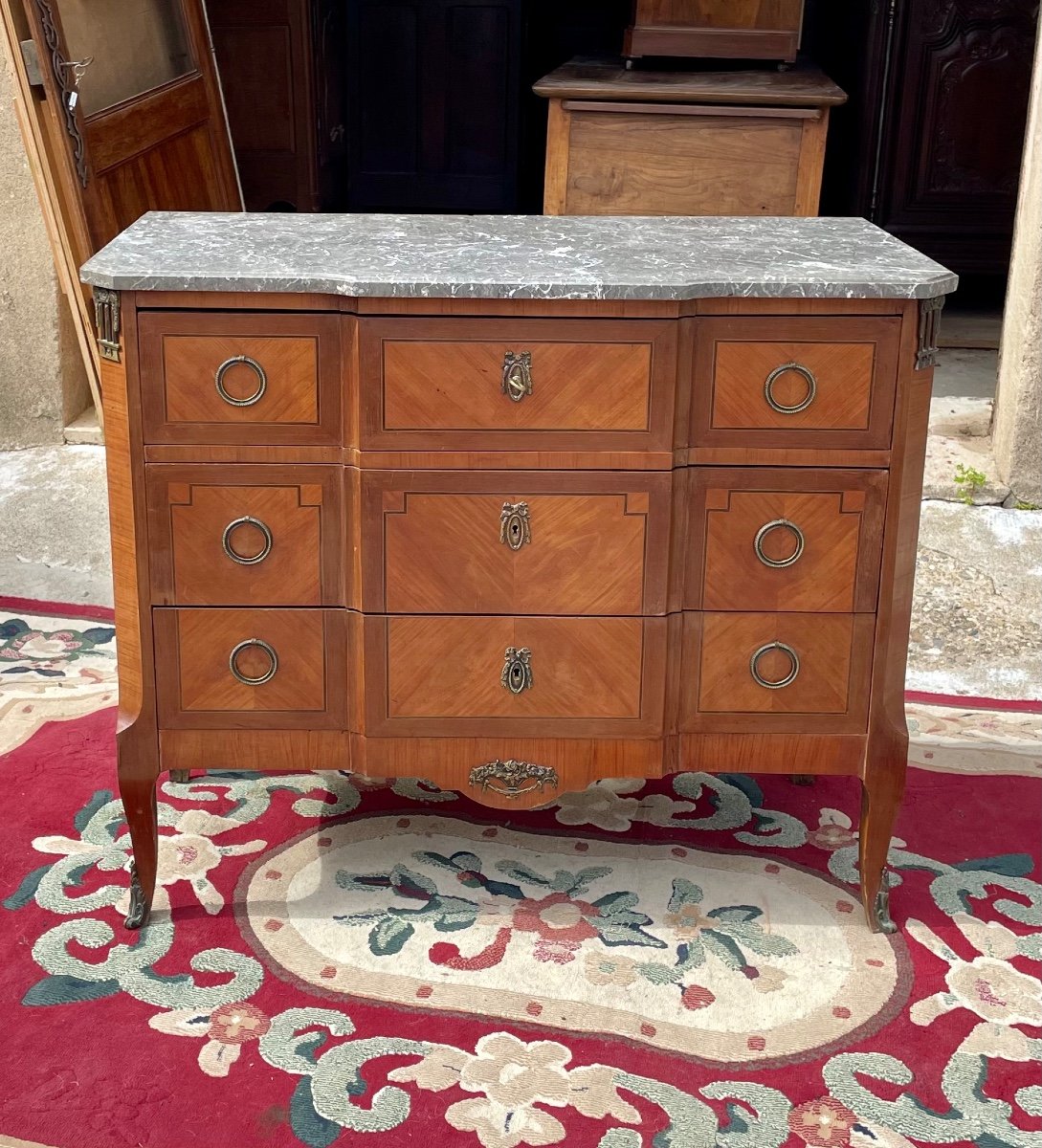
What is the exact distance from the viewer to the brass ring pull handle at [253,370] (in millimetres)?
2100

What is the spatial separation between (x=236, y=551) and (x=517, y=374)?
1.67ft

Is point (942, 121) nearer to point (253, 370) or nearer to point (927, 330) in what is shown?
point (927, 330)

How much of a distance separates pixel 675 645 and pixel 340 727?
0.55 metres

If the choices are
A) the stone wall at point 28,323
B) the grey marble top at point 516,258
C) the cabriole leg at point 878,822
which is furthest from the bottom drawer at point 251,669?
the stone wall at point 28,323

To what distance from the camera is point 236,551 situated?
7.22 feet

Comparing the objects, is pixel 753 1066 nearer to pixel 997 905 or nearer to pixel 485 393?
pixel 997 905

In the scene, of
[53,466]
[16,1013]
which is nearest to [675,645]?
[16,1013]

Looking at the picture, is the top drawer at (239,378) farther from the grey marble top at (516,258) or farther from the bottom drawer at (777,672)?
the bottom drawer at (777,672)

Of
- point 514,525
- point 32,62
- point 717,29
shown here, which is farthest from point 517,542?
point 717,29

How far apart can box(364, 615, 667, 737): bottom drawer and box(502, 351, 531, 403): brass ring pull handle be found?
14.1 inches

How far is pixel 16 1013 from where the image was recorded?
2.12 metres

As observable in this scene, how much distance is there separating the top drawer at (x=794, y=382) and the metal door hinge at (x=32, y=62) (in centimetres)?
219

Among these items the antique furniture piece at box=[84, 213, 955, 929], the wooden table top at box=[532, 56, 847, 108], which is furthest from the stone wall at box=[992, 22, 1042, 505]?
the antique furniture piece at box=[84, 213, 955, 929]

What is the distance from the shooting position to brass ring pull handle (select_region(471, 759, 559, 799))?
2.31 m
